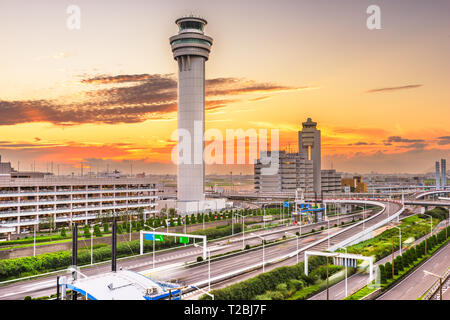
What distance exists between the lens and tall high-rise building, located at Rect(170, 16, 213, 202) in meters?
94.8

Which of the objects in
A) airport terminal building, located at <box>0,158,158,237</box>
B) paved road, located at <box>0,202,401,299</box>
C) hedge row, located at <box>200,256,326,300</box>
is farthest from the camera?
airport terminal building, located at <box>0,158,158,237</box>

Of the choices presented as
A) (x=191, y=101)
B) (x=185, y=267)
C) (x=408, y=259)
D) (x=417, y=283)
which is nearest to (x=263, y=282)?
(x=185, y=267)

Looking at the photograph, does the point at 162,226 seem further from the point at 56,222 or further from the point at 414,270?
the point at 414,270

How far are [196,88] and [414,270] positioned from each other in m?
67.9

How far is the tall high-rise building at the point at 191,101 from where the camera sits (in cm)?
9475

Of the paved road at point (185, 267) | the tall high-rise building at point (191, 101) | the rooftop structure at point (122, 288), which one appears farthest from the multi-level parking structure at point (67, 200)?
the rooftop structure at point (122, 288)

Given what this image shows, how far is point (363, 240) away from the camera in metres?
58.4

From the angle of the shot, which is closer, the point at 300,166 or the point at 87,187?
the point at 87,187

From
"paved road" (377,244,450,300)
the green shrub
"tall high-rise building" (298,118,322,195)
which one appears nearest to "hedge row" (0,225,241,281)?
the green shrub

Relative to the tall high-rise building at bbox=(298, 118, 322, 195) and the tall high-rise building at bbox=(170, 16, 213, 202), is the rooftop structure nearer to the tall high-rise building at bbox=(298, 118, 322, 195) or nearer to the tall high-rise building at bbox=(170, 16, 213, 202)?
the tall high-rise building at bbox=(170, 16, 213, 202)

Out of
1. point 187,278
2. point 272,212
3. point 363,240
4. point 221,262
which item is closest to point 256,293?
point 187,278

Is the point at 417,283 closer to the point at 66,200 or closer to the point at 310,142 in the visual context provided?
the point at 66,200

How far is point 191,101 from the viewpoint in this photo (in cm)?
9600
